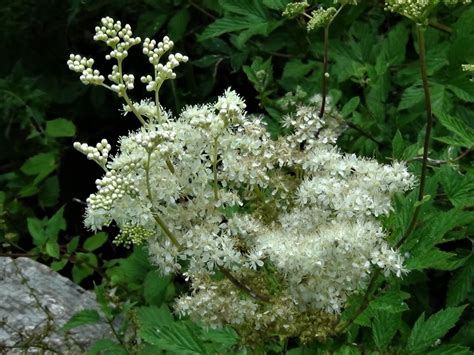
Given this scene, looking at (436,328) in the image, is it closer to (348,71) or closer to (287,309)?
(287,309)

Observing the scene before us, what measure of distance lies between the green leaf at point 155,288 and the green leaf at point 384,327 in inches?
27.9

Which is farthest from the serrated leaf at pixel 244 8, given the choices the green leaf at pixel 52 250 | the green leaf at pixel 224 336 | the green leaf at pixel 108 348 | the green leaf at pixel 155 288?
the green leaf at pixel 224 336

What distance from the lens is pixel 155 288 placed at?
2238mm

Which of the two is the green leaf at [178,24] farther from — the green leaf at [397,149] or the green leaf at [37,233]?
the green leaf at [397,149]

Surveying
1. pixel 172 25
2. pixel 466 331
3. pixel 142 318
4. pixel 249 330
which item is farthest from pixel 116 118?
pixel 249 330

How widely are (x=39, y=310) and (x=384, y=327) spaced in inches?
49.0

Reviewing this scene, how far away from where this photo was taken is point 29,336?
7.92 ft

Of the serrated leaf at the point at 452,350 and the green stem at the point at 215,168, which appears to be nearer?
the green stem at the point at 215,168

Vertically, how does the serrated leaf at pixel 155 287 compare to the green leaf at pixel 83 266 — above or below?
below

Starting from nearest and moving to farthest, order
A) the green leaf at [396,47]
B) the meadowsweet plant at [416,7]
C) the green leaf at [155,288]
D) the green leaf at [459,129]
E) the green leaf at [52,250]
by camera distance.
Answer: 1. the meadowsweet plant at [416,7]
2. the green leaf at [459,129]
3. the green leaf at [155,288]
4. the green leaf at [396,47]
5. the green leaf at [52,250]

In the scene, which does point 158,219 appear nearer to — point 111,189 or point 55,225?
point 111,189

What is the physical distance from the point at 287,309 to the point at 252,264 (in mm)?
97

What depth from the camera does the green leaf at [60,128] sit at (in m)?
2.96

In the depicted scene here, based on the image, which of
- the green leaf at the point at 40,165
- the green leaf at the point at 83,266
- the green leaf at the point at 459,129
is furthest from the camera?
the green leaf at the point at 40,165
